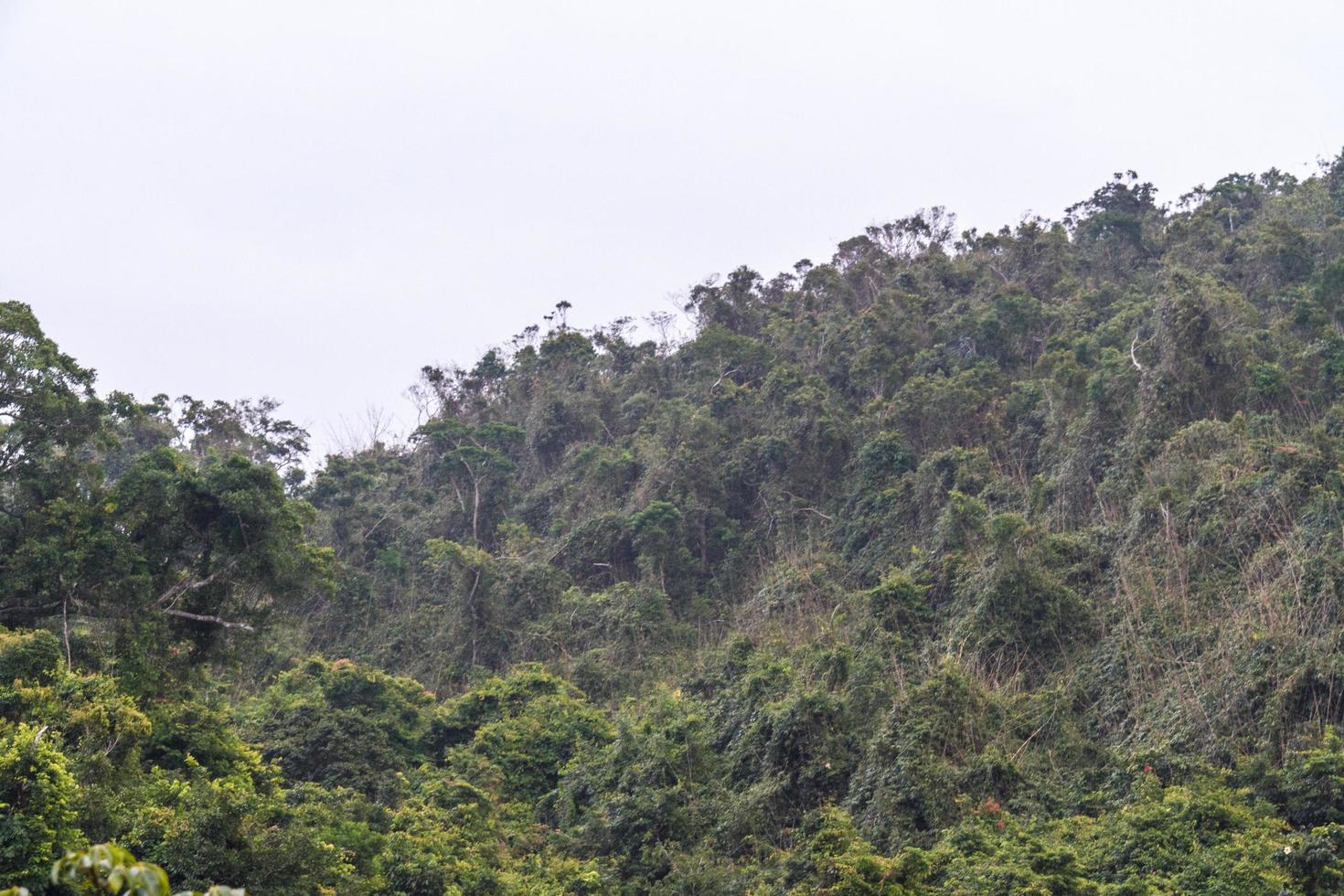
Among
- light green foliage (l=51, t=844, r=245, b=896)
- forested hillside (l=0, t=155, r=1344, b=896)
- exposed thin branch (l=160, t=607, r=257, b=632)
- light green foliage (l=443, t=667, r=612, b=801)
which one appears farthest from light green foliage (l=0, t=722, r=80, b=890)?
light green foliage (l=443, t=667, r=612, b=801)

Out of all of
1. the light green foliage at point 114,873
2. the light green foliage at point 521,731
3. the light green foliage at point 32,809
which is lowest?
the light green foliage at point 521,731

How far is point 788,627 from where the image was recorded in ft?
63.4

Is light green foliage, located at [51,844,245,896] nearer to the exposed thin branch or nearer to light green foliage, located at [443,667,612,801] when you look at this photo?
the exposed thin branch

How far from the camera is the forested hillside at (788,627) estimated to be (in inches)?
440

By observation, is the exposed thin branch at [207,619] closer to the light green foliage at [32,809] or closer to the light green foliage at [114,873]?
the light green foliage at [32,809]

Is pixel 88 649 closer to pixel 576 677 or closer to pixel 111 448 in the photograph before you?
pixel 111 448

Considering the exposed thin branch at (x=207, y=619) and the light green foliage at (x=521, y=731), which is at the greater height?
the exposed thin branch at (x=207, y=619)

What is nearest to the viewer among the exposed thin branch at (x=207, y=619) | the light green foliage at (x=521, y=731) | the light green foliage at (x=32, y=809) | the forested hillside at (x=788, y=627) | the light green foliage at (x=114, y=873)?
the light green foliage at (x=114, y=873)

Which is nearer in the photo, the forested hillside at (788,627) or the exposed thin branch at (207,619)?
the forested hillside at (788,627)

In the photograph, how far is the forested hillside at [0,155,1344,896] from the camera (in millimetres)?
11188

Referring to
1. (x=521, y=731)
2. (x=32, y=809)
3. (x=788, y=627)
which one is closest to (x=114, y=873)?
(x=32, y=809)

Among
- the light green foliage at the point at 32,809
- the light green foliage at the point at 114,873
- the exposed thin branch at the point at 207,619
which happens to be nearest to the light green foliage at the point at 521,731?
the exposed thin branch at the point at 207,619

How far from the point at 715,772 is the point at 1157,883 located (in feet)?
Answer: 21.0

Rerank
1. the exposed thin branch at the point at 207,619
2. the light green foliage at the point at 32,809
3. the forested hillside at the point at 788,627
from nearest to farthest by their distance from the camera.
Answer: the light green foliage at the point at 32,809 → the forested hillside at the point at 788,627 → the exposed thin branch at the point at 207,619
